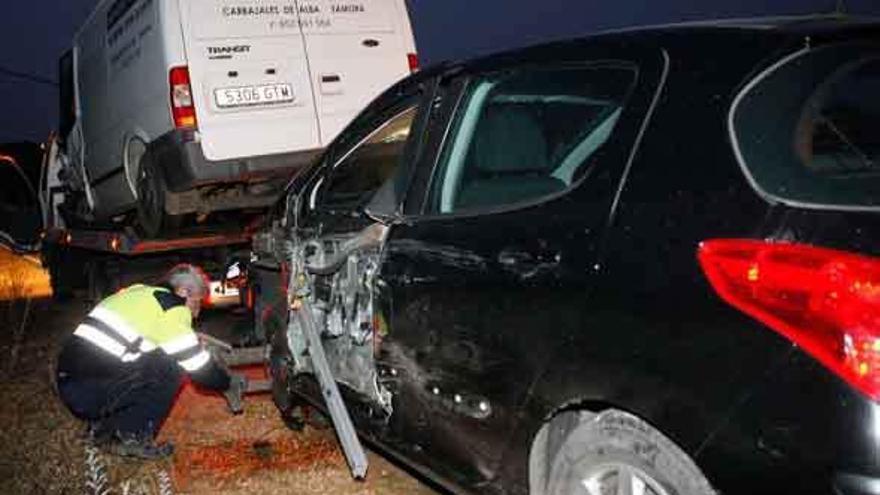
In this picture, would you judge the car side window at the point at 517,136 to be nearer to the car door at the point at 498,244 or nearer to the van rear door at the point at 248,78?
the car door at the point at 498,244

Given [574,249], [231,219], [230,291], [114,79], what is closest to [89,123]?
[114,79]

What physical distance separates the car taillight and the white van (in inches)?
198

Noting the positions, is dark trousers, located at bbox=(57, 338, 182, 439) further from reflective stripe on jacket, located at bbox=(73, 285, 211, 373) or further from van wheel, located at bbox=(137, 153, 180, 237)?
van wheel, located at bbox=(137, 153, 180, 237)

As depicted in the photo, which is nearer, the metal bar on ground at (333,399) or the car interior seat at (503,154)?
the car interior seat at (503,154)

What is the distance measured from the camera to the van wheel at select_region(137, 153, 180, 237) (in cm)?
705

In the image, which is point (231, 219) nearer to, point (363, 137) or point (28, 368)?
point (28, 368)

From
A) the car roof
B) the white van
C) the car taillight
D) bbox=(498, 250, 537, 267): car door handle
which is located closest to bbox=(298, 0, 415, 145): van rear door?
the white van

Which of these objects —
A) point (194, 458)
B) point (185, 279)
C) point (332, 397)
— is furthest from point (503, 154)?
point (194, 458)

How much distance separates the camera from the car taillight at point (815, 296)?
5.60 ft

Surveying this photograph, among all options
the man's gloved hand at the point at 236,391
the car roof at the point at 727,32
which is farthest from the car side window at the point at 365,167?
the man's gloved hand at the point at 236,391

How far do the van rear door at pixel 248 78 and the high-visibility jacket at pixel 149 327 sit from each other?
6.17 ft

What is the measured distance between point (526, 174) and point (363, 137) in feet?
3.17

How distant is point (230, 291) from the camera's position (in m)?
7.14

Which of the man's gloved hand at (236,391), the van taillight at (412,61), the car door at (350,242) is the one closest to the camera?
the car door at (350,242)
